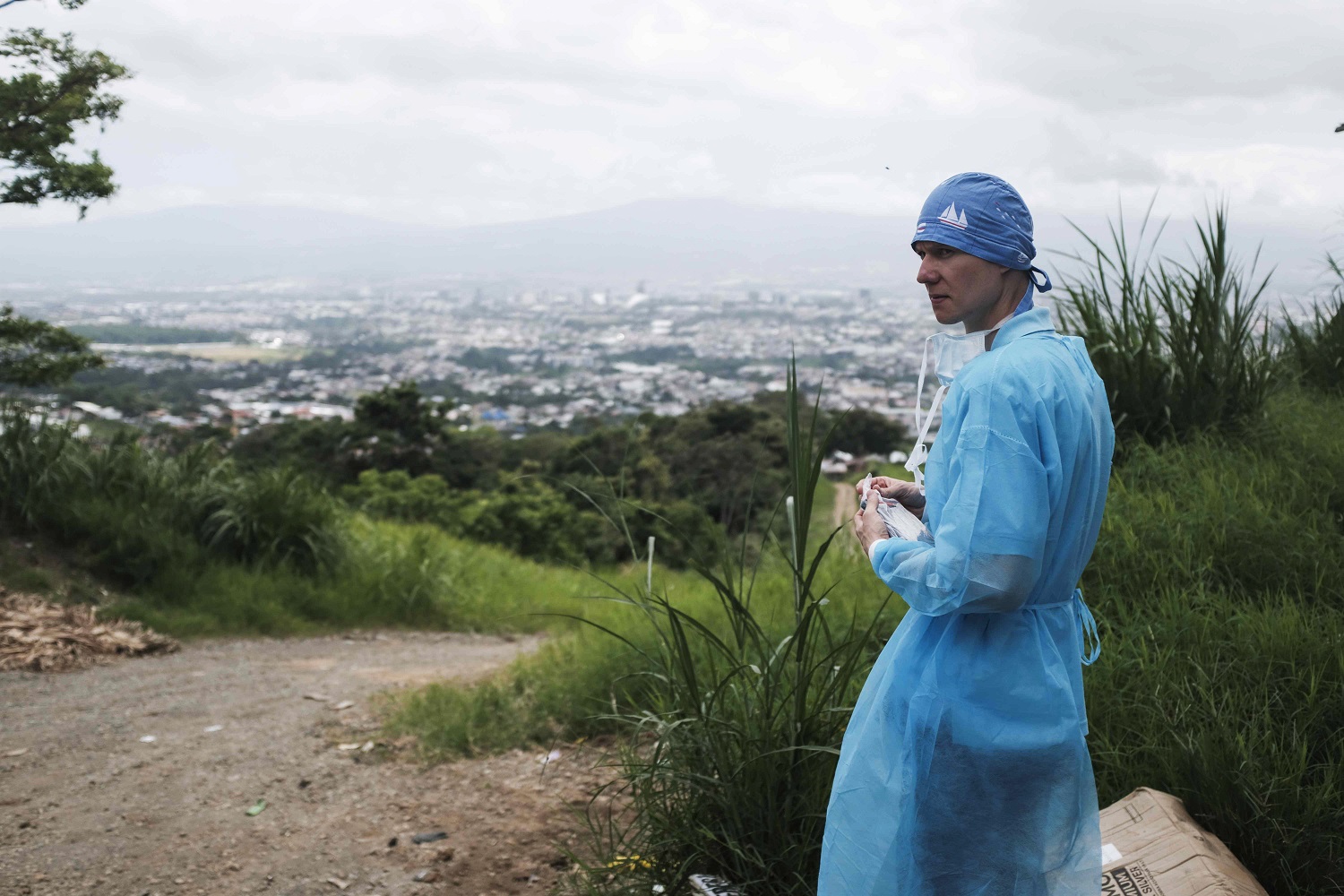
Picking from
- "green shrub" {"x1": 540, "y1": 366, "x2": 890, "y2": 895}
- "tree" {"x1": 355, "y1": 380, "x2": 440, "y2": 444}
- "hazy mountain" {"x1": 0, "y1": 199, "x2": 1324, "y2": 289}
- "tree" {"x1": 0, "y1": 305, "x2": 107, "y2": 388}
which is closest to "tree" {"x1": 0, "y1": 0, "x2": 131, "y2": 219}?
"tree" {"x1": 0, "y1": 305, "x2": 107, "y2": 388}

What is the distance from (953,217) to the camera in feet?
6.27

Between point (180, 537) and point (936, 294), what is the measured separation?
6978 mm

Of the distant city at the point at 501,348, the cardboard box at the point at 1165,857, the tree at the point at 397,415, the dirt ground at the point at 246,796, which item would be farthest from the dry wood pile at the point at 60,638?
the tree at the point at 397,415

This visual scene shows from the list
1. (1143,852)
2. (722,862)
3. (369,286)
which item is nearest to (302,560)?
(722,862)

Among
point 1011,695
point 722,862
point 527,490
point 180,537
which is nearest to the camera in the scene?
point 1011,695

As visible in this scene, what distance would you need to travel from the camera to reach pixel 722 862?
115 inches

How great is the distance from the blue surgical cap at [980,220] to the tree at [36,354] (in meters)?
8.01

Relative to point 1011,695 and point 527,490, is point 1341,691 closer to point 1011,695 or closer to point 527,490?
point 1011,695

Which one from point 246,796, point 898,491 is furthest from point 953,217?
point 246,796

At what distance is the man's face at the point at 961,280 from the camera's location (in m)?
1.94

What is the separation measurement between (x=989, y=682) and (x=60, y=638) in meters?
6.29

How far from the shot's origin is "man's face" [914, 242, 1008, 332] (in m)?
1.94

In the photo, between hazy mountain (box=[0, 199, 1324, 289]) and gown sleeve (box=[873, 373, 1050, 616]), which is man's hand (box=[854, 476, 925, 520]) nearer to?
gown sleeve (box=[873, 373, 1050, 616])

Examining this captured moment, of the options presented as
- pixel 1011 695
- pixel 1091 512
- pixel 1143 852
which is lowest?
pixel 1143 852
